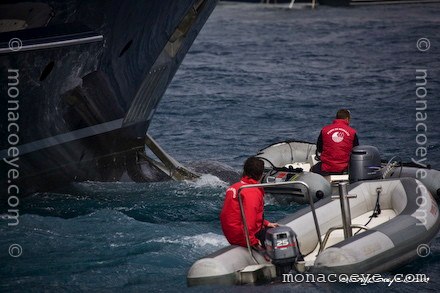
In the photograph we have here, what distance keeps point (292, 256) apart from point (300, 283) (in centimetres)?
30

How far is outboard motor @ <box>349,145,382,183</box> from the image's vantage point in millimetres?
13156

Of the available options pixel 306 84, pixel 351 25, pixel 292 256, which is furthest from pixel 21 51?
pixel 351 25

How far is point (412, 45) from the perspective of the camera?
103ft

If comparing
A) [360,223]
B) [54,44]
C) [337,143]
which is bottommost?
[360,223]
